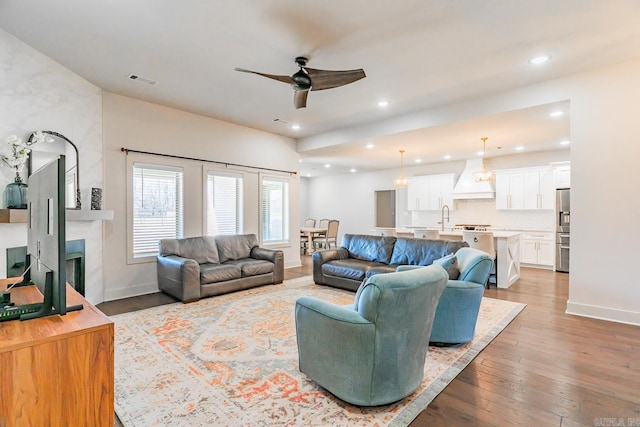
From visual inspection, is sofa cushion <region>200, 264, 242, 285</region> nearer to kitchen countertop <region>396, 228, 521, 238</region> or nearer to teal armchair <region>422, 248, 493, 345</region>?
teal armchair <region>422, 248, 493, 345</region>

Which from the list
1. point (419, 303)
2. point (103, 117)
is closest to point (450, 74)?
point (419, 303)

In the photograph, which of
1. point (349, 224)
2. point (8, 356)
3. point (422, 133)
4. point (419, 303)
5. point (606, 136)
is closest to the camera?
point (8, 356)

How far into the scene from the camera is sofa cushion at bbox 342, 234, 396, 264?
17.0 ft

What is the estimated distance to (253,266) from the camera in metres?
5.09

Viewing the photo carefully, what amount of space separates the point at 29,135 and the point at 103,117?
1.20m

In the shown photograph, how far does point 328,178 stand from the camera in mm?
12039

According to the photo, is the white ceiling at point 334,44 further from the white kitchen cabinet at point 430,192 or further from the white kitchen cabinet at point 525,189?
the white kitchen cabinet at point 430,192

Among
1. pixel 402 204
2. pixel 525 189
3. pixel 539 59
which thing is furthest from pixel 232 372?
pixel 402 204

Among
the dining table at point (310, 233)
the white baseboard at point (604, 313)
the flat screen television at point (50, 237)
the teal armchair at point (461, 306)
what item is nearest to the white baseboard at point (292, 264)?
the dining table at point (310, 233)

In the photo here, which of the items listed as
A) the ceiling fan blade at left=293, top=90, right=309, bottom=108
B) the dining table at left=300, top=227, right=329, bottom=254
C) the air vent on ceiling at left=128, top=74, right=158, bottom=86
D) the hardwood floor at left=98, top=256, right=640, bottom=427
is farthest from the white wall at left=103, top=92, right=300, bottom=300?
the hardwood floor at left=98, top=256, right=640, bottom=427

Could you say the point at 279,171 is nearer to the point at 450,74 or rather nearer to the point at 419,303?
the point at 450,74

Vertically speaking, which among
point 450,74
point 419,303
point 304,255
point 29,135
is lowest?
point 304,255

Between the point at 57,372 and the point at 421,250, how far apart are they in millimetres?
4357

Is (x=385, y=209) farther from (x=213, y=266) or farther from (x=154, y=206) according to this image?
(x=154, y=206)
